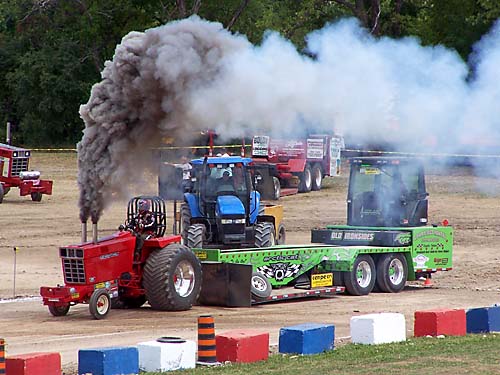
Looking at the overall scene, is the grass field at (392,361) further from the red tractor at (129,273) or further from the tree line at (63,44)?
the tree line at (63,44)

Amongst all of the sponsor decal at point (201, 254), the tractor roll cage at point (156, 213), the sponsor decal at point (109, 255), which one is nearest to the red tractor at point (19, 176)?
the sponsor decal at point (201, 254)

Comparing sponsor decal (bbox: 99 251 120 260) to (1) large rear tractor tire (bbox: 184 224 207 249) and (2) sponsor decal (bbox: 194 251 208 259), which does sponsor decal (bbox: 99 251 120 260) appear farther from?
(1) large rear tractor tire (bbox: 184 224 207 249)

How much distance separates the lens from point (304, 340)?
49.1 feet

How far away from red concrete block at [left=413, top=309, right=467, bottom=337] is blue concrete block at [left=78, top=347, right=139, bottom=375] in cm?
526

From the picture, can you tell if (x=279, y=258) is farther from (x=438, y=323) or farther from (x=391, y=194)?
(x=438, y=323)

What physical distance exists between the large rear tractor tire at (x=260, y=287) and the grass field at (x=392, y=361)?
4.88 meters

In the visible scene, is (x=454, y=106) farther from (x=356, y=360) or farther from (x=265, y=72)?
(x=356, y=360)

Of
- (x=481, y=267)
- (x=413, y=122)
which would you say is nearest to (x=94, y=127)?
(x=413, y=122)

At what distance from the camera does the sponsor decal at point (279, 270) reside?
21.3 meters

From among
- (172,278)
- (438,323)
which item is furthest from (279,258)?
(438,323)

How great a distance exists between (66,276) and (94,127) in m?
2.58

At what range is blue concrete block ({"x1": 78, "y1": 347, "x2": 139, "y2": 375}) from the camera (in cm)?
1300

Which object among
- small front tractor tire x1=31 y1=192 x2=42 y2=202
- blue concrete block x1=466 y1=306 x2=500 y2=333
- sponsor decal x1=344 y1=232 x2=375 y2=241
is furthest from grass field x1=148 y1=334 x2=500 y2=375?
small front tractor tire x1=31 y1=192 x2=42 y2=202

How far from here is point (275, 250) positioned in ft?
70.5
